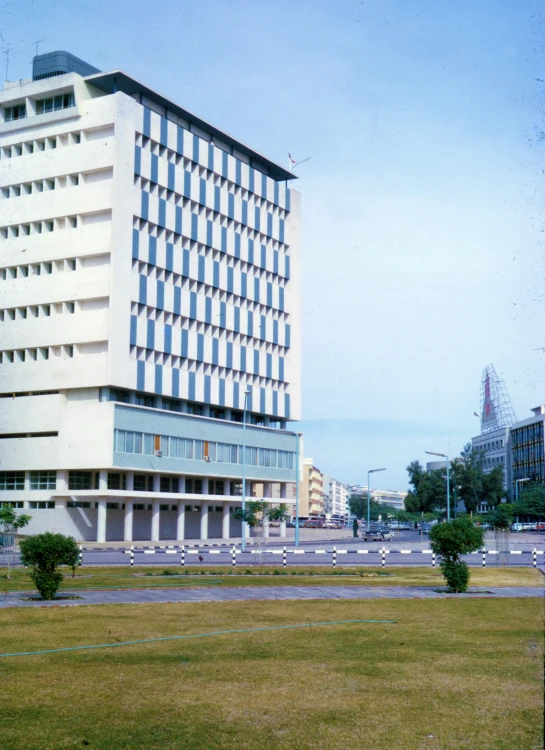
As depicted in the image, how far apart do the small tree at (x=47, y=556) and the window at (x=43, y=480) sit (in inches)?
2134

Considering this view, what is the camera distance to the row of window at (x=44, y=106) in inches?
3059

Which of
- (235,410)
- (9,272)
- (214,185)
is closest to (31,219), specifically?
(9,272)

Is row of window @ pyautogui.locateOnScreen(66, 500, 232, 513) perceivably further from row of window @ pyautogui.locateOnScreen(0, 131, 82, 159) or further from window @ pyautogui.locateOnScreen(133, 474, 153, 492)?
row of window @ pyautogui.locateOnScreen(0, 131, 82, 159)

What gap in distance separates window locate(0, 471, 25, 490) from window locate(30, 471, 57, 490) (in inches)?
41.8

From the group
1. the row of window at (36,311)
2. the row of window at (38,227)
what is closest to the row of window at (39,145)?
the row of window at (38,227)

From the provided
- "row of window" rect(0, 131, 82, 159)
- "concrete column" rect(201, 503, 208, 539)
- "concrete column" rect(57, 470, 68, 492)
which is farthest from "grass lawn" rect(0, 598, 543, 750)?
"concrete column" rect(201, 503, 208, 539)

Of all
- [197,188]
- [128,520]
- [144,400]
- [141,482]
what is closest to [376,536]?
[141,482]

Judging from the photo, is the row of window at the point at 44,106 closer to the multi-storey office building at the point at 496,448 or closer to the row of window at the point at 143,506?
the row of window at the point at 143,506

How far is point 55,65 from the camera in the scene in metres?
80.8

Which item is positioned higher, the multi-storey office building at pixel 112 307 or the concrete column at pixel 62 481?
the multi-storey office building at pixel 112 307

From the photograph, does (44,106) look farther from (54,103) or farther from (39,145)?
(39,145)

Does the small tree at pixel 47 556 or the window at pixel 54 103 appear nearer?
the small tree at pixel 47 556

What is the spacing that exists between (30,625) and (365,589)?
12037 mm

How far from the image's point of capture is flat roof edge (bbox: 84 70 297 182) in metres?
76.2
